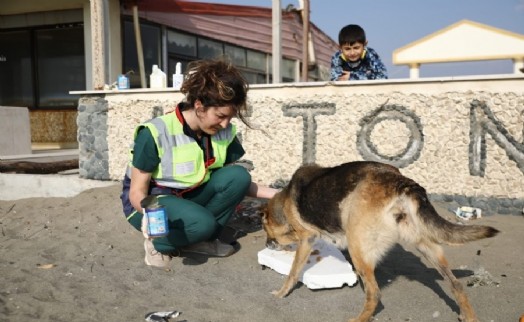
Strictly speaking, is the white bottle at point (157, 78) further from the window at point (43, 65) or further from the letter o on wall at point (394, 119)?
the window at point (43, 65)

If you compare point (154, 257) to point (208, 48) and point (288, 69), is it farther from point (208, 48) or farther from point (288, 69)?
point (288, 69)

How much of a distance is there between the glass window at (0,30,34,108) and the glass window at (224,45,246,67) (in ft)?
16.0

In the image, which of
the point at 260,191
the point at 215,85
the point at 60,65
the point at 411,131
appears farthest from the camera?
the point at 60,65

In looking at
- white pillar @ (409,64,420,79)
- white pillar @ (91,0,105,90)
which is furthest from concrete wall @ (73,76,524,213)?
white pillar @ (409,64,420,79)

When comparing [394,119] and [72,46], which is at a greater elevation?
[72,46]

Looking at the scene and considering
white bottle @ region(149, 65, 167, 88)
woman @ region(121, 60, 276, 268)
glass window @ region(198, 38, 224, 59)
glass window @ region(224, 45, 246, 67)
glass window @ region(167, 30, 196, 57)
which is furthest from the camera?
glass window @ region(224, 45, 246, 67)

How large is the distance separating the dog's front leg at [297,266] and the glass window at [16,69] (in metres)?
9.36

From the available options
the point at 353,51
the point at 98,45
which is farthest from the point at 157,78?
the point at 353,51

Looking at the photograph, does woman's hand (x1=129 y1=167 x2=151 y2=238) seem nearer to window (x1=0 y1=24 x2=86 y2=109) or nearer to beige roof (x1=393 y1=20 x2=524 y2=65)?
window (x1=0 y1=24 x2=86 y2=109)

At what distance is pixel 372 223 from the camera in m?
2.67

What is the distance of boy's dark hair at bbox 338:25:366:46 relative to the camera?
17.9 feet

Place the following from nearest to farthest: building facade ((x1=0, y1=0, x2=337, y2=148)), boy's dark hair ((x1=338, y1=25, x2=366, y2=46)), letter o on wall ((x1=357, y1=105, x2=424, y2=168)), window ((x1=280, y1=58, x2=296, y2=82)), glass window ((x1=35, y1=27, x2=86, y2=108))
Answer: letter o on wall ((x1=357, y1=105, x2=424, y2=168)) → boy's dark hair ((x1=338, y1=25, x2=366, y2=46)) → building facade ((x1=0, y1=0, x2=337, y2=148)) → glass window ((x1=35, y1=27, x2=86, y2=108)) → window ((x1=280, y1=58, x2=296, y2=82))

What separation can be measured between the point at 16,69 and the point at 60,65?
1.36 metres

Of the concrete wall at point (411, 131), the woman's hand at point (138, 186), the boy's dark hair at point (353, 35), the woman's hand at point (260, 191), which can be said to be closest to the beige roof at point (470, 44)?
the boy's dark hair at point (353, 35)
